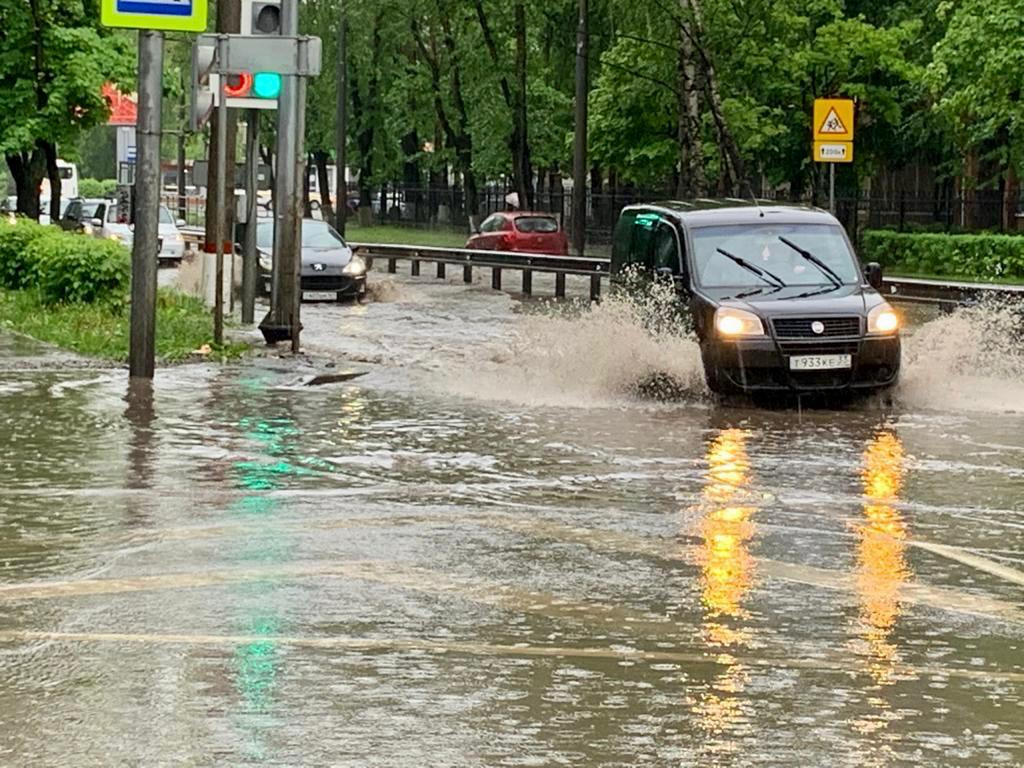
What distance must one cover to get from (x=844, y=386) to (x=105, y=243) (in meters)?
10.9

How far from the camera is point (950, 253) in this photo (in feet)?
143

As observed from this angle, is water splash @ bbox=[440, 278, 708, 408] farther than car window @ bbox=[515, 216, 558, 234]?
No

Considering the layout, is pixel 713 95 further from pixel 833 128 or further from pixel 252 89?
pixel 252 89

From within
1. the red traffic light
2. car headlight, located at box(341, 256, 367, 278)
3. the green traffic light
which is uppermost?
the red traffic light

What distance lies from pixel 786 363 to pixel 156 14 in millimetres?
5525

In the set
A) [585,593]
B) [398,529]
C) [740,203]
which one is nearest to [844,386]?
[740,203]

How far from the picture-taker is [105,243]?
24.2 meters

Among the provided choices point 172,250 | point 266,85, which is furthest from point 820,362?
point 172,250

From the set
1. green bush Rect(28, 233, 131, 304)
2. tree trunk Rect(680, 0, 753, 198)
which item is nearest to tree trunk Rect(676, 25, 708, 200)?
tree trunk Rect(680, 0, 753, 198)

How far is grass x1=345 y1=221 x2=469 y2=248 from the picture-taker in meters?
67.3

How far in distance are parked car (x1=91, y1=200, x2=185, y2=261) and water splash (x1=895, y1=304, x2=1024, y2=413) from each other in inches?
1143

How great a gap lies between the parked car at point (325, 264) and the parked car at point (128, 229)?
461 inches

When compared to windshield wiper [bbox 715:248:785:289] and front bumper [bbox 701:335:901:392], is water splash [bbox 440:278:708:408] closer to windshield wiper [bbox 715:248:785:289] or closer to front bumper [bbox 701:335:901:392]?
front bumper [bbox 701:335:901:392]

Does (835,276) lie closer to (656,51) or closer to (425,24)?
(656,51)
